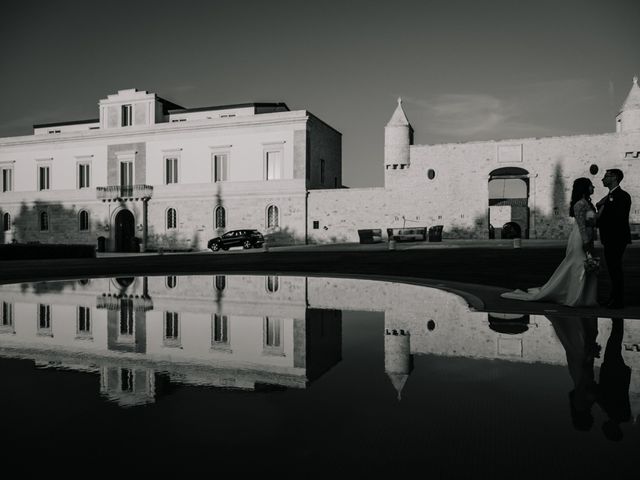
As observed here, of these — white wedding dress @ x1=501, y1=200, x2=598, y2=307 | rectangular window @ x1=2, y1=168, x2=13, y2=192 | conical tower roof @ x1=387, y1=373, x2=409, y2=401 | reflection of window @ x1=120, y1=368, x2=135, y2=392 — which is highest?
rectangular window @ x1=2, y1=168, x2=13, y2=192

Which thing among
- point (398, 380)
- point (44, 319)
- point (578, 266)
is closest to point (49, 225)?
point (44, 319)

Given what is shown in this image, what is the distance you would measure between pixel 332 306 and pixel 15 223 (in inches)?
1659

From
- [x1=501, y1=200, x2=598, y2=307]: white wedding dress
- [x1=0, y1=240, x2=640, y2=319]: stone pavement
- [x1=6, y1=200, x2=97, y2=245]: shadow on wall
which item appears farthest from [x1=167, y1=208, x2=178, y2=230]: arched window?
[x1=501, y1=200, x2=598, y2=307]: white wedding dress

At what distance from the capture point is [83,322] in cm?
608

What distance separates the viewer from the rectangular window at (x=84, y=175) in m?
39.5

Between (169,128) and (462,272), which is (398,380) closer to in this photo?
(462,272)

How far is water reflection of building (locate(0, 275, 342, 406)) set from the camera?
3.73m

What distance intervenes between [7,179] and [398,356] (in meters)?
46.3

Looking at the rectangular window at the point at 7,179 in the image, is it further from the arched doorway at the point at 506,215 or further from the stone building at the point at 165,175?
the arched doorway at the point at 506,215

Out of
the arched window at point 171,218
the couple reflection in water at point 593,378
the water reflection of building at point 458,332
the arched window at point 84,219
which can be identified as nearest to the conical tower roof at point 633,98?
the water reflection of building at point 458,332

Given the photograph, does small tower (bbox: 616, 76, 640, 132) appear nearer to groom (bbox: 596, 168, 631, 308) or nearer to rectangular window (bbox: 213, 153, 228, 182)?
rectangular window (bbox: 213, 153, 228, 182)

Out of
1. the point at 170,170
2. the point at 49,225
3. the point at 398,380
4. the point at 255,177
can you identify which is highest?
the point at 170,170

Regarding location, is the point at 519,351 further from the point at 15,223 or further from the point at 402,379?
the point at 15,223

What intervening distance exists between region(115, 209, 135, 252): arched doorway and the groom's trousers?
1441 inches
